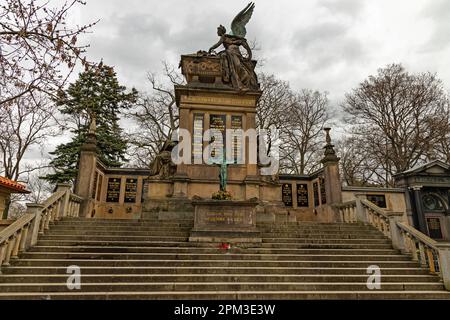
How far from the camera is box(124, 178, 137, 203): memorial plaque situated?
57.4ft

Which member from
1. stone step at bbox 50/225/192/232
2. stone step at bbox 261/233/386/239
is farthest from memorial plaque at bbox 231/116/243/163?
stone step at bbox 50/225/192/232

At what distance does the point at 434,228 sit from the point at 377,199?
4.01m

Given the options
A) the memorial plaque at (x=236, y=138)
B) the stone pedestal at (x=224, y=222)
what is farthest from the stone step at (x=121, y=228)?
the memorial plaque at (x=236, y=138)

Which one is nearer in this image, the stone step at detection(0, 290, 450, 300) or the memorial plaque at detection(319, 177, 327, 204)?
the stone step at detection(0, 290, 450, 300)

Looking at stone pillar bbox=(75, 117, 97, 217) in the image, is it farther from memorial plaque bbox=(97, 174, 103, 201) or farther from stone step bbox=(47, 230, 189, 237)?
stone step bbox=(47, 230, 189, 237)

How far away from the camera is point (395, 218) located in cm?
951

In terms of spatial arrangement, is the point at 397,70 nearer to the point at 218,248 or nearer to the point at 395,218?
the point at 395,218

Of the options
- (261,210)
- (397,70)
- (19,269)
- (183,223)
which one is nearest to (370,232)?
(261,210)

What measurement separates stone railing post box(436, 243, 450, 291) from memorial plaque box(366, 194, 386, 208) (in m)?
9.55

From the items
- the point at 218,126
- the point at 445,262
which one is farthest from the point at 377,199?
the point at 218,126

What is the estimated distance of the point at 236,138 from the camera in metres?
15.3

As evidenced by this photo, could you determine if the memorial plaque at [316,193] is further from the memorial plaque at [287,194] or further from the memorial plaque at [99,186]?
the memorial plaque at [99,186]

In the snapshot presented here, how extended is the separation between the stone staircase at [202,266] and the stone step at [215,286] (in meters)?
0.02
